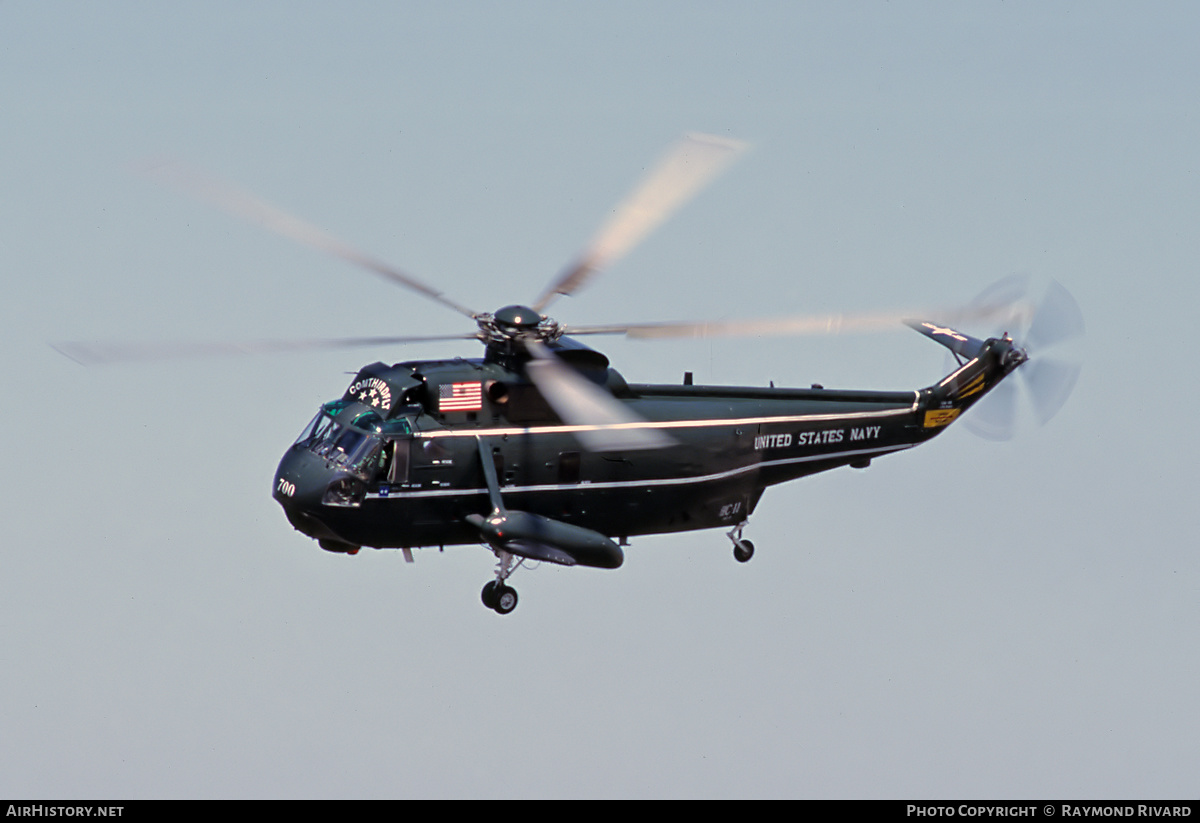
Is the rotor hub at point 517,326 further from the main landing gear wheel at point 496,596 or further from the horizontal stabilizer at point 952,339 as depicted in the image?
the horizontal stabilizer at point 952,339

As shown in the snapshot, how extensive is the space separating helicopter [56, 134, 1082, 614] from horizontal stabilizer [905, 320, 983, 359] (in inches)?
144

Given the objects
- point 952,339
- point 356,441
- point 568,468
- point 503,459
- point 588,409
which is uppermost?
point 952,339

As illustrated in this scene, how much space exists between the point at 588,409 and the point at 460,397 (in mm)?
2454

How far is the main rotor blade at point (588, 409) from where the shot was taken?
1243 inches

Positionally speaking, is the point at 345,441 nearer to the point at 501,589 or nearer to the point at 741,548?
the point at 501,589

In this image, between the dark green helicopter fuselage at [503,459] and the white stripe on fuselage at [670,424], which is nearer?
the dark green helicopter fuselage at [503,459]

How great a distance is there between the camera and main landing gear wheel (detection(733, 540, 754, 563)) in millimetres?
35906

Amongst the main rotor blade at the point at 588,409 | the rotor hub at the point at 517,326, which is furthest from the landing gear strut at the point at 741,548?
the rotor hub at the point at 517,326

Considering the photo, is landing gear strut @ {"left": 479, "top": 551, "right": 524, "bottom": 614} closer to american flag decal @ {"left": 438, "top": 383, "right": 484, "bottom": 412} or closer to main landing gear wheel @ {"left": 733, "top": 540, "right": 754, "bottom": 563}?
american flag decal @ {"left": 438, "top": 383, "right": 484, "bottom": 412}

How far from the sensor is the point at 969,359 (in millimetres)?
38156

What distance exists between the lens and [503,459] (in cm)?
3191

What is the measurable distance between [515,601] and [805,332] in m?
7.66

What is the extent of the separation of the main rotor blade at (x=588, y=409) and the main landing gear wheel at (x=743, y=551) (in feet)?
12.2

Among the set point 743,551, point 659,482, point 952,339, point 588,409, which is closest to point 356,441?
point 588,409
